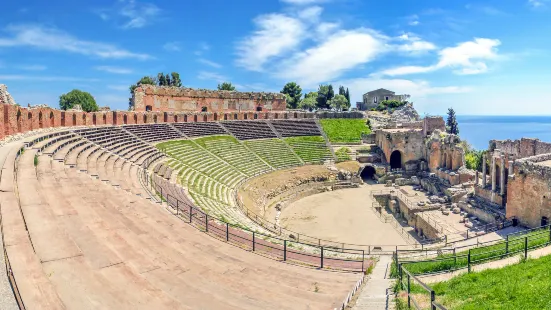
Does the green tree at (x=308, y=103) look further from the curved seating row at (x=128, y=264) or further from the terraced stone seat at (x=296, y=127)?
the curved seating row at (x=128, y=264)

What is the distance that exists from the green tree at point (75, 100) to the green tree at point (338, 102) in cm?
4859

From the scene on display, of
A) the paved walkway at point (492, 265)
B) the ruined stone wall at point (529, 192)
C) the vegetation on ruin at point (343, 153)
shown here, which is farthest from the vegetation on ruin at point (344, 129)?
the paved walkway at point (492, 265)

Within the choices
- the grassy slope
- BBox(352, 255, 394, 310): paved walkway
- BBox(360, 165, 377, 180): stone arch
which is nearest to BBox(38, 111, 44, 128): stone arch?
BBox(352, 255, 394, 310): paved walkway

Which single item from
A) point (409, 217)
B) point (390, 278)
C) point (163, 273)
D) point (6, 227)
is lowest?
point (409, 217)

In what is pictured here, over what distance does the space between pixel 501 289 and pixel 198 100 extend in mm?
53411

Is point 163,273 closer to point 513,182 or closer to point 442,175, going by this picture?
point 513,182

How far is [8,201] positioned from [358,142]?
4254 centimetres

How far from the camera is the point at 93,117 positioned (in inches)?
1384

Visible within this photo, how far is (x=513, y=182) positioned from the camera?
2294cm

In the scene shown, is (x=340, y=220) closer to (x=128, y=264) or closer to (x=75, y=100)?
(x=128, y=264)

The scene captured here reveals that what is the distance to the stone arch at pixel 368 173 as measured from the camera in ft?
139

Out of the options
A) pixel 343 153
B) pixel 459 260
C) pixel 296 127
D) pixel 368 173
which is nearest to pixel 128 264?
pixel 459 260

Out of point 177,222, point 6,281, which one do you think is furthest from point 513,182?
point 6,281

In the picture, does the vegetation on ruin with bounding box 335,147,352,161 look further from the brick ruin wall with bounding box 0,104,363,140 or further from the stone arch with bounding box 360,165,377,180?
the brick ruin wall with bounding box 0,104,363,140
